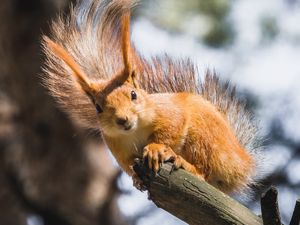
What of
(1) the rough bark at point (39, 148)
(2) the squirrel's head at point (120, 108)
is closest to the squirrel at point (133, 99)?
(2) the squirrel's head at point (120, 108)

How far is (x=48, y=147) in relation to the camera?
3.41 meters

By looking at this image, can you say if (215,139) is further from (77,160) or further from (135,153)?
(77,160)

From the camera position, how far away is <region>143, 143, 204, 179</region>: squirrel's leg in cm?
183

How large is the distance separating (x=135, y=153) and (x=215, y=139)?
0.26 meters

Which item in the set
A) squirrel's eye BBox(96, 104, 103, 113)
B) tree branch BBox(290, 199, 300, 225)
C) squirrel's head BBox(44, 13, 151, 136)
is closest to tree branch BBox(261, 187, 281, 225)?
tree branch BBox(290, 199, 300, 225)

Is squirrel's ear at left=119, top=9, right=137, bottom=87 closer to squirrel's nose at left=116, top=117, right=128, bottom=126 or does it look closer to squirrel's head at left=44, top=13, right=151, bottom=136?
squirrel's head at left=44, top=13, right=151, bottom=136

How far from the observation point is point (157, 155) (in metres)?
1.88

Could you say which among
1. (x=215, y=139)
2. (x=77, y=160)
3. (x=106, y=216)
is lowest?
(x=106, y=216)

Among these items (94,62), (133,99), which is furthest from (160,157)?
(94,62)

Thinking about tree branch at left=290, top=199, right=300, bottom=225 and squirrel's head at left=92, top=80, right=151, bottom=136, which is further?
squirrel's head at left=92, top=80, right=151, bottom=136

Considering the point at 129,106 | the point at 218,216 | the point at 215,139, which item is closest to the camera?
the point at 218,216

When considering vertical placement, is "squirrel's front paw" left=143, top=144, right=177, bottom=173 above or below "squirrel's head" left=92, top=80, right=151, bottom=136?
below

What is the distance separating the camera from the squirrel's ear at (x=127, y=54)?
79.4 inches

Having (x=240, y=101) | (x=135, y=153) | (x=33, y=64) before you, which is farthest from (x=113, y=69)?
(x=33, y=64)
